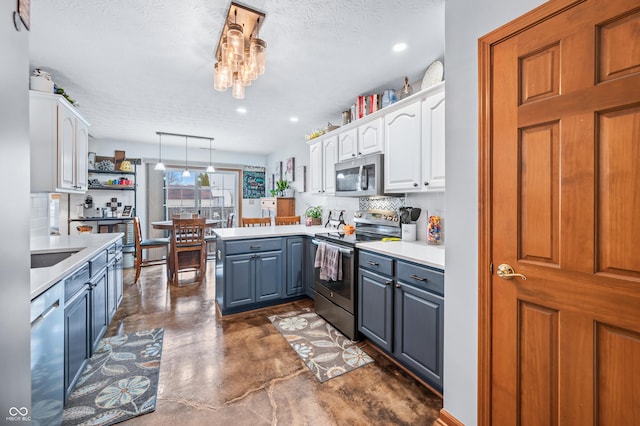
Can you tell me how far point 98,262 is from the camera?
2232 millimetres

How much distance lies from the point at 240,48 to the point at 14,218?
161 cm

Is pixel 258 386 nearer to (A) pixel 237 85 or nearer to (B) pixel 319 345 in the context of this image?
(B) pixel 319 345

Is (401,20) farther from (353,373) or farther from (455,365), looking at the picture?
(353,373)

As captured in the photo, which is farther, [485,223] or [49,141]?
[49,141]

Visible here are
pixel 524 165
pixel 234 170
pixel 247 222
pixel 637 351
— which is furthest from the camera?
pixel 234 170

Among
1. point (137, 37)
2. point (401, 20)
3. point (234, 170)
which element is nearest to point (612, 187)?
point (401, 20)

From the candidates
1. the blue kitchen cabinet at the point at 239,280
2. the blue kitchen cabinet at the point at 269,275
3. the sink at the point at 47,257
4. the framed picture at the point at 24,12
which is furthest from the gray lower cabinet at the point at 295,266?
the framed picture at the point at 24,12

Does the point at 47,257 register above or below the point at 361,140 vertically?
below

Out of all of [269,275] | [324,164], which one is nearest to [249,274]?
[269,275]

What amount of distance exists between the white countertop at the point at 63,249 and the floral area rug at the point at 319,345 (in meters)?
1.71

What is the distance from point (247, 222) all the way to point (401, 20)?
323cm

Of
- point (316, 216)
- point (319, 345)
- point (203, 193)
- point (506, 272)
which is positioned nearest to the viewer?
point (506, 272)

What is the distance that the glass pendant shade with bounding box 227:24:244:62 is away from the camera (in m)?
1.80

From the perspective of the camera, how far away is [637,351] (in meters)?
0.92
